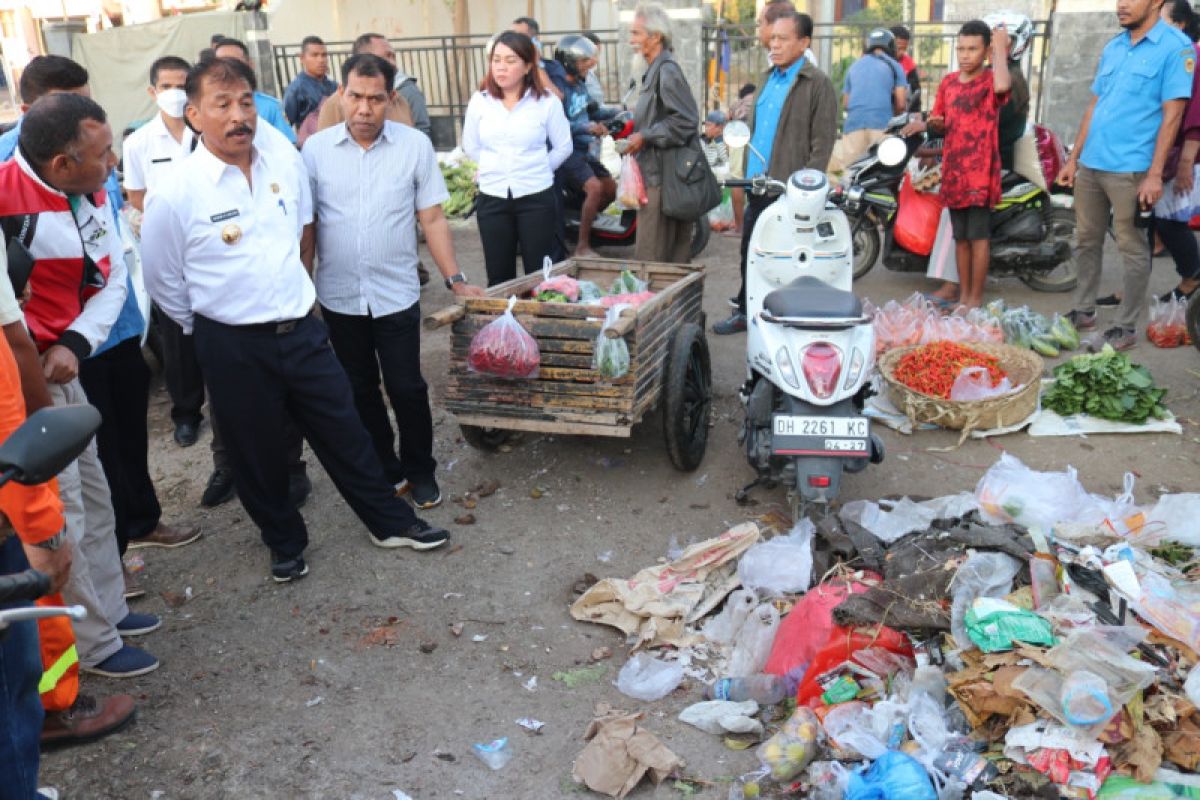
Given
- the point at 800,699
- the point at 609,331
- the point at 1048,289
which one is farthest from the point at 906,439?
the point at 1048,289

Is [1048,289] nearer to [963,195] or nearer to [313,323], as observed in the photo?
[963,195]

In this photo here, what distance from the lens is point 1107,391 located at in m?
5.86

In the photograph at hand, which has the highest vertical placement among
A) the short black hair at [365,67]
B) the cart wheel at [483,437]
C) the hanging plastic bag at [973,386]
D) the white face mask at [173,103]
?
the short black hair at [365,67]

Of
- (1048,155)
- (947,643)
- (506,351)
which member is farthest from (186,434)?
(1048,155)

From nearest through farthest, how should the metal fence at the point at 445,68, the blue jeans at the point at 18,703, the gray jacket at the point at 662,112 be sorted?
the blue jeans at the point at 18,703 < the gray jacket at the point at 662,112 < the metal fence at the point at 445,68

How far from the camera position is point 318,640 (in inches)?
165

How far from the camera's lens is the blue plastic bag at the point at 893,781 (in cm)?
298

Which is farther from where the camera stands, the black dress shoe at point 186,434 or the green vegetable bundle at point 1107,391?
the black dress shoe at point 186,434

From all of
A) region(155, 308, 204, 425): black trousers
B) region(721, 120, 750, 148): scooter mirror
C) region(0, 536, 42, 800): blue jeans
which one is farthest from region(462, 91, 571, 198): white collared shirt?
region(0, 536, 42, 800): blue jeans

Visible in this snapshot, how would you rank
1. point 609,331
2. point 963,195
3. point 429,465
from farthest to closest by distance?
1. point 963,195
2. point 429,465
3. point 609,331

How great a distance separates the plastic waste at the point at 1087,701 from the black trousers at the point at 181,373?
4.64 meters

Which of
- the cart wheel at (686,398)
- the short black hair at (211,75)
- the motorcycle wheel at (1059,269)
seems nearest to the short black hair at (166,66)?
the short black hair at (211,75)

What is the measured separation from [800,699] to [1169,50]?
16.4 feet

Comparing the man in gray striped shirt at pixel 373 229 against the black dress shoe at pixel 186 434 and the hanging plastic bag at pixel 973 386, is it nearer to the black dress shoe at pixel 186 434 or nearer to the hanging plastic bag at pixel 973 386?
the black dress shoe at pixel 186 434
